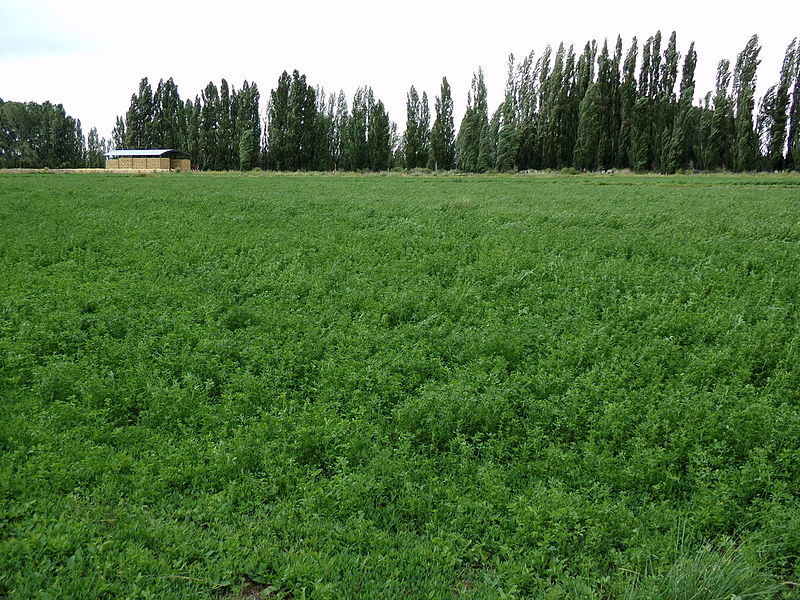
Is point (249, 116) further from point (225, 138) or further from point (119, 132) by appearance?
point (119, 132)

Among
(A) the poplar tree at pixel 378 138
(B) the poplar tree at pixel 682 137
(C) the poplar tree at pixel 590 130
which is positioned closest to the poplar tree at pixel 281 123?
(A) the poplar tree at pixel 378 138

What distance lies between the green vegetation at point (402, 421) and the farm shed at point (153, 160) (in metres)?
55.6

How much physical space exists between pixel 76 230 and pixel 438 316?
11.2 metres

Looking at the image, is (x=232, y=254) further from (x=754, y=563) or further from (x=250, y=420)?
(x=754, y=563)

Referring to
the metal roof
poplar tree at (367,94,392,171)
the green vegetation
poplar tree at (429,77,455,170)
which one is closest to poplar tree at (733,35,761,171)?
poplar tree at (429,77,455,170)

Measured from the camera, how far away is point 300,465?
5984 millimetres

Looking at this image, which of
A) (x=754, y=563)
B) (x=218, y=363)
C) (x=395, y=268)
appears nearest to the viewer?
(x=754, y=563)

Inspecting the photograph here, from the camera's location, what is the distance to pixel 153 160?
208 ft

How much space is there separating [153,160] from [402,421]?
2610 inches

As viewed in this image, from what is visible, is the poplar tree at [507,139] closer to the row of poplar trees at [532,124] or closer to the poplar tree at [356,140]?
the row of poplar trees at [532,124]

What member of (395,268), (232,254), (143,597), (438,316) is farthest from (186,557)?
(232,254)

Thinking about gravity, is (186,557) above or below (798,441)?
below

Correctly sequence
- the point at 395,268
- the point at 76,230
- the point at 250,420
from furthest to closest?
the point at 76,230 → the point at 395,268 → the point at 250,420

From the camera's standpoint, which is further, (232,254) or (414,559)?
(232,254)
